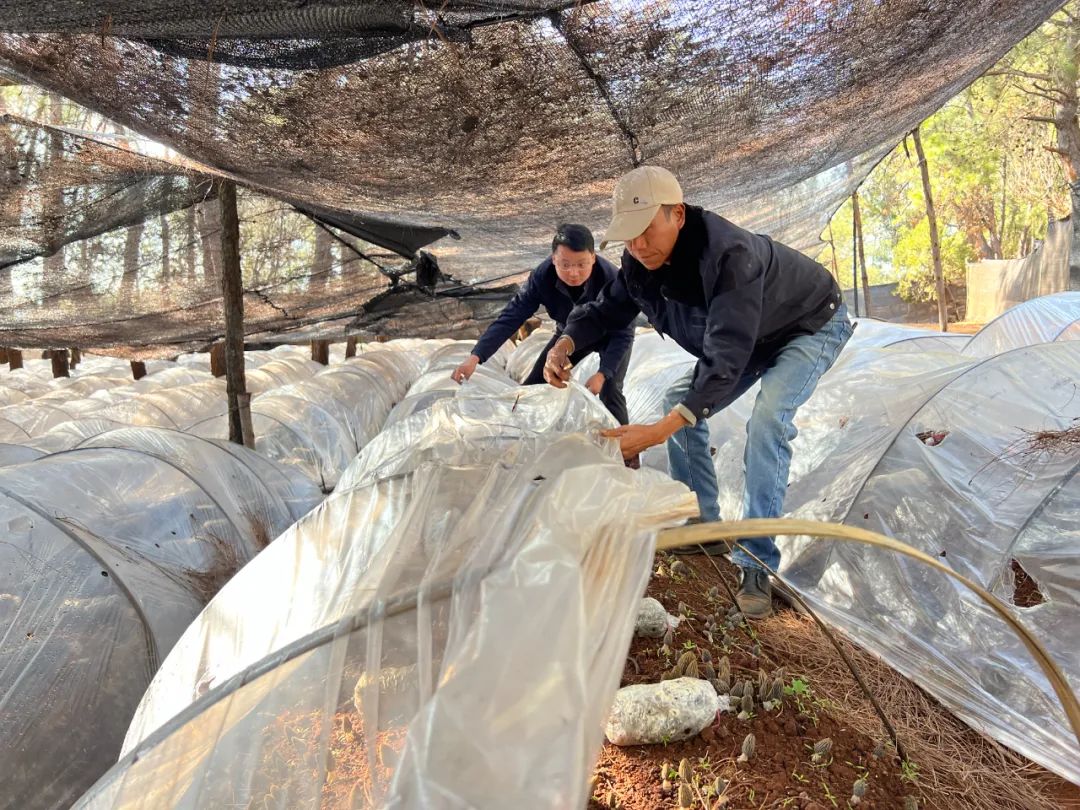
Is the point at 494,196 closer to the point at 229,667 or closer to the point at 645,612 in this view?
the point at 645,612

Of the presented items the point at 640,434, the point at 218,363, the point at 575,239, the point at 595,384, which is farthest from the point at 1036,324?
the point at 218,363

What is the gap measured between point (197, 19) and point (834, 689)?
3.07 m

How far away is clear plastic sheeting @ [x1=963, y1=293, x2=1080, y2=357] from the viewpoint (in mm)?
7000

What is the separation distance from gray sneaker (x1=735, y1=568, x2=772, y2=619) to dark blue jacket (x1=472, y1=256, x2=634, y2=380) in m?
1.35

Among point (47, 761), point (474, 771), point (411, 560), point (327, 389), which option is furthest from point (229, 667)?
point (327, 389)

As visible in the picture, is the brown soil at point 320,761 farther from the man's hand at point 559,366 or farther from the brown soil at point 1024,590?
the brown soil at point 1024,590

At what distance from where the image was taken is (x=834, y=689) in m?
2.52

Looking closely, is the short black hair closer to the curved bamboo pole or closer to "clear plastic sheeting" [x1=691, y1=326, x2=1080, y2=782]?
"clear plastic sheeting" [x1=691, y1=326, x2=1080, y2=782]

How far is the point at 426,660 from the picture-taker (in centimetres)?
127

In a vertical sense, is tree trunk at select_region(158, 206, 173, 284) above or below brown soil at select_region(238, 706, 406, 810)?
above

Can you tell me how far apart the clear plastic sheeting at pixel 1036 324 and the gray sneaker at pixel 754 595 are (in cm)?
535

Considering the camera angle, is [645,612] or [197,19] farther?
[645,612]

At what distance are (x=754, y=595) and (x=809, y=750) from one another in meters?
0.85

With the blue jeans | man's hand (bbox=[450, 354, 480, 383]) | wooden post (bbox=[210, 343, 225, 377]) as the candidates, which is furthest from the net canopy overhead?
wooden post (bbox=[210, 343, 225, 377])
